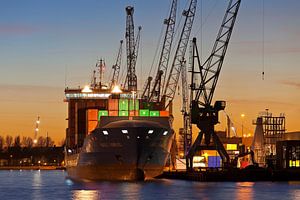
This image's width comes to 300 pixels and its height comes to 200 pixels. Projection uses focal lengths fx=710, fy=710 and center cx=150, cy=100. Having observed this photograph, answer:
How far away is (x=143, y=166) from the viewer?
109750mm

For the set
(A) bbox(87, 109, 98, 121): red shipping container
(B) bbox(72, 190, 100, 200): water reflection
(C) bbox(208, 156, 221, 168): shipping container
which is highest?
(A) bbox(87, 109, 98, 121): red shipping container

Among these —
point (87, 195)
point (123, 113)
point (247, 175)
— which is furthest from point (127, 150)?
point (87, 195)

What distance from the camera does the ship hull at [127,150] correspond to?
109 metres

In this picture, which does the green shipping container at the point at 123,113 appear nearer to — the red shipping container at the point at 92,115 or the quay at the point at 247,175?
the red shipping container at the point at 92,115

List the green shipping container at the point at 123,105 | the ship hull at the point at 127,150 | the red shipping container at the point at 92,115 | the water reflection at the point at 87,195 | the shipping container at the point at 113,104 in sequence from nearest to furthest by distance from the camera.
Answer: the water reflection at the point at 87,195 → the ship hull at the point at 127,150 → the green shipping container at the point at 123,105 → the shipping container at the point at 113,104 → the red shipping container at the point at 92,115

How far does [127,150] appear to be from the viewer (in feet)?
357

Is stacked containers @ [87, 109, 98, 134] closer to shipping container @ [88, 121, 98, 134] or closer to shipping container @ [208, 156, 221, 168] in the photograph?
shipping container @ [88, 121, 98, 134]

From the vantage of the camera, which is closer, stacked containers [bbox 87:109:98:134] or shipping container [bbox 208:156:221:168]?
stacked containers [bbox 87:109:98:134]

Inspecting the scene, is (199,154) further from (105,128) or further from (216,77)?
(105,128)

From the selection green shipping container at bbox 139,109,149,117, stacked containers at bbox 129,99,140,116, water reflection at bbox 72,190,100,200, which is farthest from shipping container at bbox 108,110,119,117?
water reflection at bbox 72,190,100,200

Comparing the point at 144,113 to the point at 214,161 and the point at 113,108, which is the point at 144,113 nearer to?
the point at 113,108

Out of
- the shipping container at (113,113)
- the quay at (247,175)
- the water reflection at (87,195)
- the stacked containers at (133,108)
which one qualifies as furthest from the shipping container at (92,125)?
the water reflection at (87,195)

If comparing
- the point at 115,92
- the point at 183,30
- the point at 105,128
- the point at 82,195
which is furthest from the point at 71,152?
the point at 82,195

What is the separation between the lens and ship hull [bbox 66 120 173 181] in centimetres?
10875
